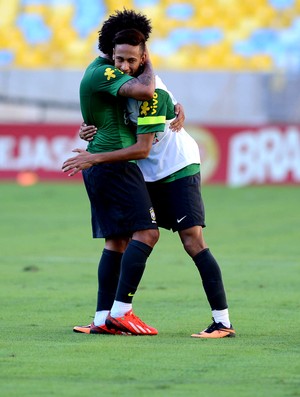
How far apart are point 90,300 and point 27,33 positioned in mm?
26577

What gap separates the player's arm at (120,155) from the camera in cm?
662

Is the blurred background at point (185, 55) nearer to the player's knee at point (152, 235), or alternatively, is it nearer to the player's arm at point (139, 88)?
the player's knee at point (152, 235)

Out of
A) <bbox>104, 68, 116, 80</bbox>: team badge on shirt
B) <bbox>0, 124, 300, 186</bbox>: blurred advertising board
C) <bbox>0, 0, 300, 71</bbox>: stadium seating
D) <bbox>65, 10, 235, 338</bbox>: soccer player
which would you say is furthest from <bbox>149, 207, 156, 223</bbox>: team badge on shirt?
<bbox>0, 0, 300, 71</bbox>: stadium seating

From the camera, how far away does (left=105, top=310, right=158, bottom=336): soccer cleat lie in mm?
6641

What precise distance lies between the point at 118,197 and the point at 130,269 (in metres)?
0.47

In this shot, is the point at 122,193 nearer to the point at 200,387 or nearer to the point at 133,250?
the point at 133,250

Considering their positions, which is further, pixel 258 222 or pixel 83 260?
pixel 258 222

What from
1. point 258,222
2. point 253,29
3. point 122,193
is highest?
point 253,29

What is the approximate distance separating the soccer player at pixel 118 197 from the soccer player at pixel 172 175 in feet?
0.35

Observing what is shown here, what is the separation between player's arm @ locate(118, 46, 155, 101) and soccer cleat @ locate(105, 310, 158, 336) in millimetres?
1398

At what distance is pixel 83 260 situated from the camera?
1189 centimetres

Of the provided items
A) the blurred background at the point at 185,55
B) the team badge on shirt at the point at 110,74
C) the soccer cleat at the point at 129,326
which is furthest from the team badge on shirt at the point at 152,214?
the blurred background at the point at 185,55

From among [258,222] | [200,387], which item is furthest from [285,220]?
[200,387]

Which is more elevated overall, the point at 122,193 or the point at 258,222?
the point at 122,193
